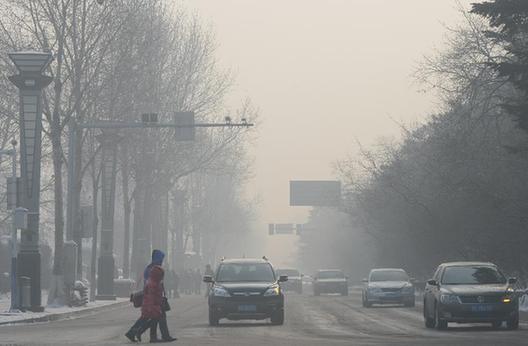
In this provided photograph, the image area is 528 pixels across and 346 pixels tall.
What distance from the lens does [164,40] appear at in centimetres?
7750

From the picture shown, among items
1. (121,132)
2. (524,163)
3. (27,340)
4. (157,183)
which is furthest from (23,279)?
(157,183)

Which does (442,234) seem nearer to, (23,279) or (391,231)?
(391,231)

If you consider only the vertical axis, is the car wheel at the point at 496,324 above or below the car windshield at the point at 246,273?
below

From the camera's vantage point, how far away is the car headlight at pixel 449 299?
104 feet

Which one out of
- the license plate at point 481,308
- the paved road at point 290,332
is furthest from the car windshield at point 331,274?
the license plate at point 481,308

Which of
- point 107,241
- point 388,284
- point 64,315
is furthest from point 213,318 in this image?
point 107,241

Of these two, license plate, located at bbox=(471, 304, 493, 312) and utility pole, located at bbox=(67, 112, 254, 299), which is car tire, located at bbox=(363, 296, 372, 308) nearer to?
utility pole, located at bbox=(67, 112, 254, 299)

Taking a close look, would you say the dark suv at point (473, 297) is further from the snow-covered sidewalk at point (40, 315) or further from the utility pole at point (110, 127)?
the utility pole at point (110, 127)

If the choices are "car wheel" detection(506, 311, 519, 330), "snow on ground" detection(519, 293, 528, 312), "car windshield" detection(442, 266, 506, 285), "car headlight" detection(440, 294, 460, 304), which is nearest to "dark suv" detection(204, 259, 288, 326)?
"car windshield" detection(442, 266, 506, 285)

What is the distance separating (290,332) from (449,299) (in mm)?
3711

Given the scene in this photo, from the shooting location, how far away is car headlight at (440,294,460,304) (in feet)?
104

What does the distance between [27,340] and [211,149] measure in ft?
206

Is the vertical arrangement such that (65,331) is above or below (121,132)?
below

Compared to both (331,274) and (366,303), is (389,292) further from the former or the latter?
(331,274)
